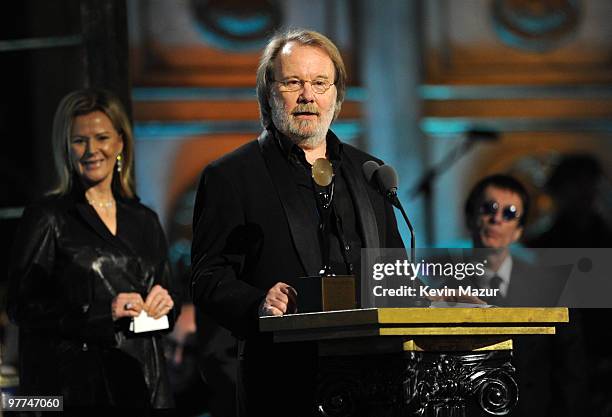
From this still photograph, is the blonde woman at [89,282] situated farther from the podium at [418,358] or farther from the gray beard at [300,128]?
the podium at [418,358]

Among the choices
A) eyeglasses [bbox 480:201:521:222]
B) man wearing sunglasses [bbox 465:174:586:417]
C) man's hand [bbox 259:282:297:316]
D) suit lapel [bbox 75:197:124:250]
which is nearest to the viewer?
man's hand [bbox 259:282:297:316]

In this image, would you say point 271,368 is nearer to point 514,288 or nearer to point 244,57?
point 514,288

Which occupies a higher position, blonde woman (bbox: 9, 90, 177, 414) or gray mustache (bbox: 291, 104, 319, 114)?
gray mustache (bbox: 291, 104, 319, 114)

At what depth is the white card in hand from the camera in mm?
4883

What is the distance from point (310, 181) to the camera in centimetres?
415

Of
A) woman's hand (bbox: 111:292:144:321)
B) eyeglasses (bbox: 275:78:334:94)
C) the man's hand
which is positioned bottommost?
the man's hand

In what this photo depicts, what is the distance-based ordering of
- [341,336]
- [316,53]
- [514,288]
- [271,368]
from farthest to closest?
[514,288] → [316,53] → [271,368] → [341,336]

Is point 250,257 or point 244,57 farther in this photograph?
point 244,57

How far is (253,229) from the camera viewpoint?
410cm

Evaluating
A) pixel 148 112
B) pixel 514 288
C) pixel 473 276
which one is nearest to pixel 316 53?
pixel 473 276

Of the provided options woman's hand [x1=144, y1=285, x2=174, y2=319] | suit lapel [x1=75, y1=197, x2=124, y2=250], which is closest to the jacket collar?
suit lapel [x1=75, y1=197, x2=124, y2=250]

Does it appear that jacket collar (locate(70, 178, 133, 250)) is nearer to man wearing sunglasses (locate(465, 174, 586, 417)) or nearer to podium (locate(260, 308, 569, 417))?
man wearing sunglasses (locate(465, 174, 586, 417))

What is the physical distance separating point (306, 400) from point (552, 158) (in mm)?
5136

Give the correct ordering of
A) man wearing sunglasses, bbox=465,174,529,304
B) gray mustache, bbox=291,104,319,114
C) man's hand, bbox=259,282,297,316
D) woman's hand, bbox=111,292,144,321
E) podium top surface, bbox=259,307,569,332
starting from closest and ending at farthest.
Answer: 1. podium top surface, bbox=259,307,569,332
2. man's hand, bbox=259,282,297,316
3. gray mustache, bbox=291,104,319,114
4. woman's hand, bbox=111,292,144,321
5. man wearing sunglasses, bbox=465,174,529,304
